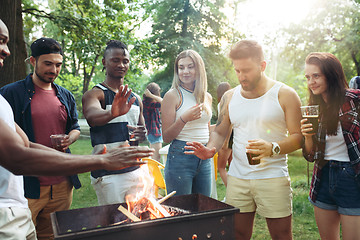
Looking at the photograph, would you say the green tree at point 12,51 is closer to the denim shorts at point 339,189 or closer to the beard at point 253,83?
the beard at point 253,83

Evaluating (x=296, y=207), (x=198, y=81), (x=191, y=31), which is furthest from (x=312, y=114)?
(x=191, y=31)

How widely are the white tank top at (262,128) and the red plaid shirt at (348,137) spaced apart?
0.34 metres

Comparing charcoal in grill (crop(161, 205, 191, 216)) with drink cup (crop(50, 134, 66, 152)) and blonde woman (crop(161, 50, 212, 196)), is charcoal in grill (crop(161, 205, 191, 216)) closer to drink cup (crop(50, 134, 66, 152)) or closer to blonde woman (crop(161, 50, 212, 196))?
blonde woman (crop(161, 50, 212, 196))

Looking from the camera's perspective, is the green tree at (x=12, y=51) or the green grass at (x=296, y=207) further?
the green tree at (x=12, y=51)

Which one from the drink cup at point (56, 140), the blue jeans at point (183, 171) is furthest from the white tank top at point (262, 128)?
the drink cup at point (56, 140)

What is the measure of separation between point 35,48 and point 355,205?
3.57 meters

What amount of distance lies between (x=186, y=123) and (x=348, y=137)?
5.64 feet

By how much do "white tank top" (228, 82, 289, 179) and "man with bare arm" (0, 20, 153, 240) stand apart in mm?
1340

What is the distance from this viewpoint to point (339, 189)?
9.23 ft

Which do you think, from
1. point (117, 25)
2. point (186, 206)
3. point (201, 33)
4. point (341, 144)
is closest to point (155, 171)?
point (186, 206)

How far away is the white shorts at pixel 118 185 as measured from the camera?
10.3 feet

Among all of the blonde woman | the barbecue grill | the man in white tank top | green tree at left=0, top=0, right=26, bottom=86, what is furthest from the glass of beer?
green tree at left=0, top=0, right=26, bottom=86

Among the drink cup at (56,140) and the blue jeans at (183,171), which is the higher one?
the drink cup at (56,140)

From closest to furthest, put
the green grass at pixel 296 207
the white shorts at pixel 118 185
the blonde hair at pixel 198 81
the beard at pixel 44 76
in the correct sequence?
the white shorts at pixel 118 185 < the beard at pixel 44 76 < the blonde hair at pixel 198 81 < the green grass at pixel 296 207
